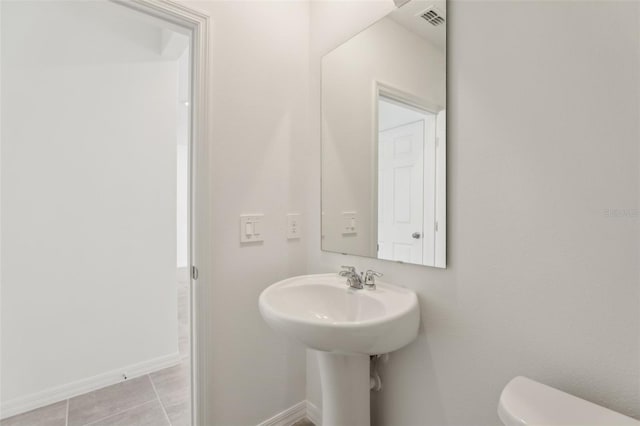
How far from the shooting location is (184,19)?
4.23 ft

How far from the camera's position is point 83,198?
2.01 meters

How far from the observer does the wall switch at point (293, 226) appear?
5.45 ft

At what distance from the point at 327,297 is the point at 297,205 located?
0.56 metres

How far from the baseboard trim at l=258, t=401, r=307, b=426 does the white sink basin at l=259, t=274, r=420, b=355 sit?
0.71 m

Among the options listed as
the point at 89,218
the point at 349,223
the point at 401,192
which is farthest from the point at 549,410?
the point at 89,218

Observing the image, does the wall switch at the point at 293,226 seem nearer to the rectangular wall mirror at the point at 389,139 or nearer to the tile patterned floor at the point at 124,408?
the rectangular wall mirror at the point at 389,139

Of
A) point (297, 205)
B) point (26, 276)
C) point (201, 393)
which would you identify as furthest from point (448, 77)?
point (26, 276)

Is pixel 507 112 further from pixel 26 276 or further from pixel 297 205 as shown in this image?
pixel 26 276

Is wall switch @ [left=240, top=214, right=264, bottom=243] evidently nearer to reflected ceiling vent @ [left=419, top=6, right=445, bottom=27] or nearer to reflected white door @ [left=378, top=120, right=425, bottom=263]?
reflected white door @ [left=378, top=120, right=425, bottom=263]

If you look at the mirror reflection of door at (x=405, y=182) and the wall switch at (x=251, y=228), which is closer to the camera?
the mirror reflection of door at (x=405, y=182)

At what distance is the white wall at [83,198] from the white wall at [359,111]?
1432 millimetres

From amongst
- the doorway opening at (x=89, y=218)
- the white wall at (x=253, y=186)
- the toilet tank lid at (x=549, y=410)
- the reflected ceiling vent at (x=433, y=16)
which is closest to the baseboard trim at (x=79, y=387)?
the doorway opening at (x=89, y=218)

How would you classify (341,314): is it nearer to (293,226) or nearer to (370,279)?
(370,279)

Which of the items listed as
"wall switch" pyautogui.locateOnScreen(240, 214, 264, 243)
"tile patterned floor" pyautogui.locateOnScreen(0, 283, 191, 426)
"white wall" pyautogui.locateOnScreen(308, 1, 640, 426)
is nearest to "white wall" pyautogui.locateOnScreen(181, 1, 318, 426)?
"wall switch" pyautogui.locateOnScreen(240, 214, 264, 243)
